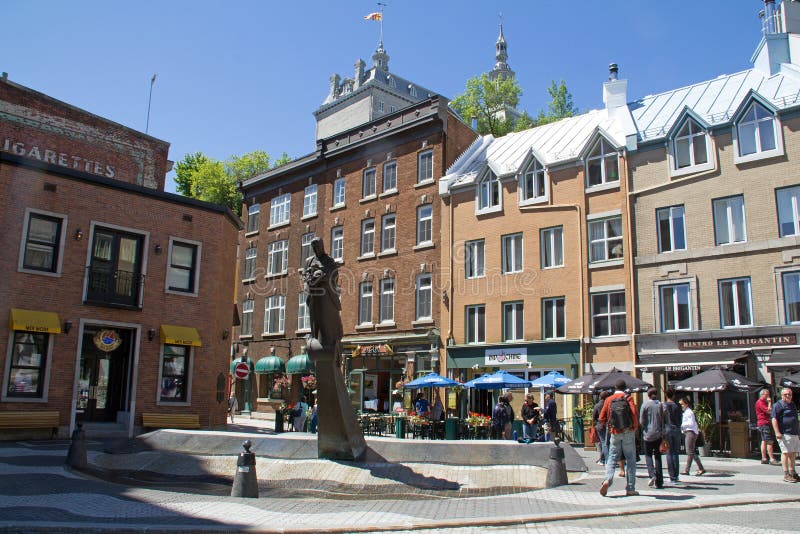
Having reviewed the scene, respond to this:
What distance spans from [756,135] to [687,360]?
27.3ft

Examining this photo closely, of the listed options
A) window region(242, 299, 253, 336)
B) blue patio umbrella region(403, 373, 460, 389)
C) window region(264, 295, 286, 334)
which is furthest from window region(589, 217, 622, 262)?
window region(242, 299, 253, 336)

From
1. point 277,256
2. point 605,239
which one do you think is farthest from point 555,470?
point 277,256

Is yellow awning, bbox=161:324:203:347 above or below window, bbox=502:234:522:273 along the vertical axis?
below

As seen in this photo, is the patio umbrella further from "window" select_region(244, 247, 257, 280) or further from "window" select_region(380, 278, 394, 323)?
"window" select_region(244, 247, 257, 280)

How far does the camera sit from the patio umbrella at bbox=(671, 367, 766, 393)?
19.5m

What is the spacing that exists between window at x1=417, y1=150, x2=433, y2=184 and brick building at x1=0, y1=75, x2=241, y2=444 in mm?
11411

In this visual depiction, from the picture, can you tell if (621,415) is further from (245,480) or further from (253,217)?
(253,217)

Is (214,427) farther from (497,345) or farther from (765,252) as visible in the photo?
(765,252)

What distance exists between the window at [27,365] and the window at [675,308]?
20969 millimetres

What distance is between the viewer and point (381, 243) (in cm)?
3544

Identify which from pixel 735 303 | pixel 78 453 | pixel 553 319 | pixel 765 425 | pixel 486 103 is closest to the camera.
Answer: pixel 78 453

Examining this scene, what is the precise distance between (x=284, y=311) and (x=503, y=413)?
21.5 meters

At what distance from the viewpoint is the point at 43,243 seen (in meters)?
20.6

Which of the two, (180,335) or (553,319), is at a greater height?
(553,319)
